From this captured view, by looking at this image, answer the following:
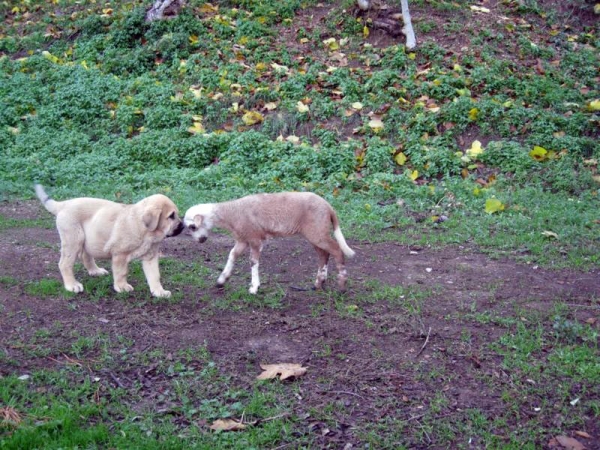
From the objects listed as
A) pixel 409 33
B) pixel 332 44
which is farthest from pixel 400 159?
pixel 332 44

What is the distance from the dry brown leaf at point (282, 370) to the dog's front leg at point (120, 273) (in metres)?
2.24

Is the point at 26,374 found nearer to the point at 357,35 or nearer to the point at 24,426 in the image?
the point at 24,426

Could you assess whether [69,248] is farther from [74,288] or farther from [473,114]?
[473,114]

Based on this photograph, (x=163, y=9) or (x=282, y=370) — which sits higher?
(x=163, y=9)

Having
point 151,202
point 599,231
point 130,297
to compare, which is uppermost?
point 151,202

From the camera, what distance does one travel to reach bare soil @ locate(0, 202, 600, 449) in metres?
5.73

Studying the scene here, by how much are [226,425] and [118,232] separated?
114 inches

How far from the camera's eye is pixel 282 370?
234 inches

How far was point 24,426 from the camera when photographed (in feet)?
16.7

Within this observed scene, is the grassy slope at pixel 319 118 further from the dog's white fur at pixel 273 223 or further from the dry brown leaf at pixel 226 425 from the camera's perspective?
the dry brown leaf at pixel 226 425

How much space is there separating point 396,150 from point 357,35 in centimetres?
436

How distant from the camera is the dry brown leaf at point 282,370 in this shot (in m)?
5.85

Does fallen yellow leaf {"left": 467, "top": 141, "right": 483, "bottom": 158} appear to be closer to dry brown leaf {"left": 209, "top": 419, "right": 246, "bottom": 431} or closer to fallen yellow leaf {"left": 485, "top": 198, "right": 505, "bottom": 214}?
fallen yellow leaf {"left": 485, "top": 198, "right": 505, "bottom": 214}

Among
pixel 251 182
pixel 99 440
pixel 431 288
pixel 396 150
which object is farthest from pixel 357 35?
pixel 99 440
